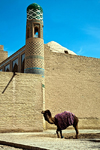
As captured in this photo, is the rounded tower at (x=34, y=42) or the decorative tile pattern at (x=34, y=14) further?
the decorative tile pattern at (x=34, y=14)

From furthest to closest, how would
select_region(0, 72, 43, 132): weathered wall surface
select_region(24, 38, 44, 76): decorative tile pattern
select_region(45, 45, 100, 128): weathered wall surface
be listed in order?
select_region(45, 45, 100, 128): weathered wall surface
select_region(24, 38, 44, 76): decorative tile pattern
select_region(0, 72, 43, 132): weathered wall surface

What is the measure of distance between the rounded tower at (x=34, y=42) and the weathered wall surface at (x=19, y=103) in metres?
2.38

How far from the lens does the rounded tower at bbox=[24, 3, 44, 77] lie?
48.2ft

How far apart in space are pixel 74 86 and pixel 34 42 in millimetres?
4724

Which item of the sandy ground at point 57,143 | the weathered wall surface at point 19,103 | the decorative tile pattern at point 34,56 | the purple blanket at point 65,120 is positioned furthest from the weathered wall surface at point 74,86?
the purple blanket at point 65,120

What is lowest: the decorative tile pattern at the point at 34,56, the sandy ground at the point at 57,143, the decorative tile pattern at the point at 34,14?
the sandy ground at the point at 57,143

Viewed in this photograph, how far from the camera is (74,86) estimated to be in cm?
1677

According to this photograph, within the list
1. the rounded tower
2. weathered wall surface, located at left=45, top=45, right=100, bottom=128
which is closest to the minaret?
the rounded tower

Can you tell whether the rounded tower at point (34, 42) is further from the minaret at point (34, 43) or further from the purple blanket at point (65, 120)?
the purple blanket at point (65, 120)

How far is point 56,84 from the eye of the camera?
52.1 ft

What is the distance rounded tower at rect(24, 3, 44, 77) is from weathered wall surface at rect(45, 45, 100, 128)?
38.1 inches

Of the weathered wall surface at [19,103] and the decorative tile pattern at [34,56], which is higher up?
the decorative tile pattern at [34,56]

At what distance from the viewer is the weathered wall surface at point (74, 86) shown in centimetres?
1562

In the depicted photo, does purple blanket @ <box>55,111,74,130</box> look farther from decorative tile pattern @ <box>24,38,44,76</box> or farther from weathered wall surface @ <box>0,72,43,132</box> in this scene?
decorative tile pattern @ <box>24,38,44,76</box>
